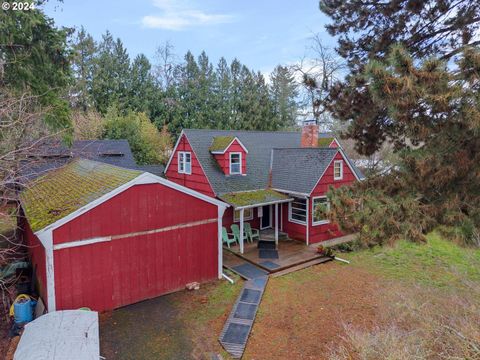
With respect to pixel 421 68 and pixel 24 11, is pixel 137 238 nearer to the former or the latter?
pixel 24 11

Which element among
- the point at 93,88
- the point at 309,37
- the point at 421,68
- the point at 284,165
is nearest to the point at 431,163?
the point at 421,68

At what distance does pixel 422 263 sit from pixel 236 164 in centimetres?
971

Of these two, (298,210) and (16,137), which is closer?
(16,137)

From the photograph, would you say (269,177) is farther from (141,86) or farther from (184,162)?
(141,86)

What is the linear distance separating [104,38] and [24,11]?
114 ft

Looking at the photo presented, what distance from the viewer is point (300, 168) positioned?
16469 millimetres

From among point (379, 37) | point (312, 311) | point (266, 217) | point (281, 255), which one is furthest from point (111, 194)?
point (266, 217)

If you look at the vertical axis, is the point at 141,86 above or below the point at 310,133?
above

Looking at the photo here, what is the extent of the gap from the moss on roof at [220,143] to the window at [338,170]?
553 centimetres

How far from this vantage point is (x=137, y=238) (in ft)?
31.1

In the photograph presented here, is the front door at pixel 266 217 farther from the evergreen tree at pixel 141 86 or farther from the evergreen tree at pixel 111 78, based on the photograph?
the evergreen tree at pixel 111 78

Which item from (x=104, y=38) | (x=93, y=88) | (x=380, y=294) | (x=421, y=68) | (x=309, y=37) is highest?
(x=104, y=38)

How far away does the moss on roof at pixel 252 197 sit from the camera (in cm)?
1437

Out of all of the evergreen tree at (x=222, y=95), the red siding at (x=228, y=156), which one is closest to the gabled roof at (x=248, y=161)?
the red siding at (x=228, y=156)
